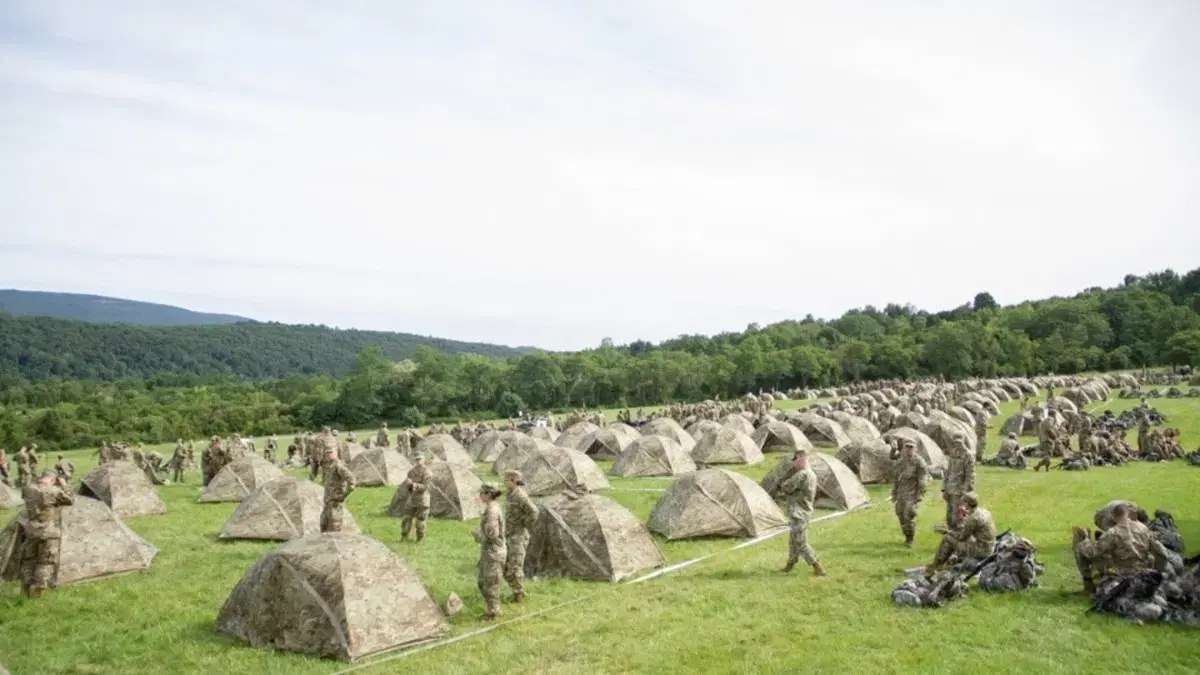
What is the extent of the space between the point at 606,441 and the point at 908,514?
76.3ft

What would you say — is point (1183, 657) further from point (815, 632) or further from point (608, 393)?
point (608, 393)

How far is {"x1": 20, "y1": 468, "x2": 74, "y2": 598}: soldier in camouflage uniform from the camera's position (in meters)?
14.5

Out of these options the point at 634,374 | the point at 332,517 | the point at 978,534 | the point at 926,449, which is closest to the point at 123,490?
the point at 332,517

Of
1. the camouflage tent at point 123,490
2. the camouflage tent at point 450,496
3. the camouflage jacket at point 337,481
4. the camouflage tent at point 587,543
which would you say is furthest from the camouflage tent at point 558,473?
the camouflage tent at point 123,490

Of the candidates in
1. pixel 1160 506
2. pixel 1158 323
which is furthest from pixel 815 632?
pixel 1158 323

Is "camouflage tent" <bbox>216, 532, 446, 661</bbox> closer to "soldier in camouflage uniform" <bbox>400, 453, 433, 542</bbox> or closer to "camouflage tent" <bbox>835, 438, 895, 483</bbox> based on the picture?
"soldier in camouflage uniform" <bbox>400, 453, 433, 542</bbox>

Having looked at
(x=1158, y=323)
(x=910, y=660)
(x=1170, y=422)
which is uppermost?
(x=1158, y=323)

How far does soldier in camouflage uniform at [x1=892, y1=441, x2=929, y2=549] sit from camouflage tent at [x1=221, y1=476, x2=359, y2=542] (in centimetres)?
1256

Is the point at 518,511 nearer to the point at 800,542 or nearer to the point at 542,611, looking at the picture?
the point at 542,611

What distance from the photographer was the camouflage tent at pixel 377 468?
3075 cm

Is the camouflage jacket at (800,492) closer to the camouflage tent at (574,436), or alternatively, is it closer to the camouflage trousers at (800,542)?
the camouflage trousers at (800,542)

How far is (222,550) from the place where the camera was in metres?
18.8

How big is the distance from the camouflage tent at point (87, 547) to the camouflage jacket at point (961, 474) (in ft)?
56.2

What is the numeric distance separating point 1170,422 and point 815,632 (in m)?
39.6
